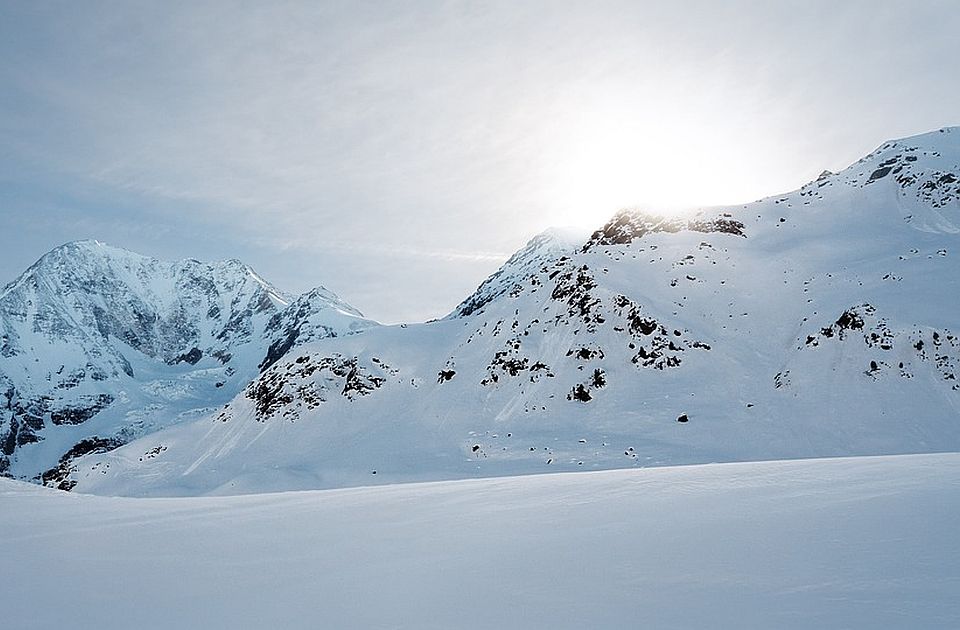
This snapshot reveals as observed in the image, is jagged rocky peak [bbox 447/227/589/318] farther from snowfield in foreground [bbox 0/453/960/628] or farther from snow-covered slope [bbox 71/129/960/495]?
snowfield in foreground [bbox 0/453/960/628]

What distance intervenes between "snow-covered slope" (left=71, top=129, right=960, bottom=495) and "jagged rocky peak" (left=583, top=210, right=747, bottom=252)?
1.00 feet

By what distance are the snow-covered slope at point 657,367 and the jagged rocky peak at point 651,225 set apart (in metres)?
0.31

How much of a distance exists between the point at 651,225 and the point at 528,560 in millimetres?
58768

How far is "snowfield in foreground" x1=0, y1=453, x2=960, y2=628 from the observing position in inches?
149

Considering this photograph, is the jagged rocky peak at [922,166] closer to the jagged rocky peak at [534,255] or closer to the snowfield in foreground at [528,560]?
the snowfield in foreground at [528,560]

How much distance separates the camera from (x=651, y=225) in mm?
59469

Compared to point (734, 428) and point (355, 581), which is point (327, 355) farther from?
point (355, 581)

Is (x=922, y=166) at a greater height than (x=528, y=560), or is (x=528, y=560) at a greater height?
(x=922, y=166)

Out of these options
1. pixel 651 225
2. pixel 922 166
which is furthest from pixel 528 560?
pixel 922 166

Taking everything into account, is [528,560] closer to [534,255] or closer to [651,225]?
[651,225]

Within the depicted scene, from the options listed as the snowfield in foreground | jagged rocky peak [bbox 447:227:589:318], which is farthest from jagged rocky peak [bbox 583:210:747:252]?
jagged rocky peak [bbox 447:227:589:318]

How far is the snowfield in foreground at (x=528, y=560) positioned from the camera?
12.4ft

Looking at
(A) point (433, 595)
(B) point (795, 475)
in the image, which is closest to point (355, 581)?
(A) point (433, 595)

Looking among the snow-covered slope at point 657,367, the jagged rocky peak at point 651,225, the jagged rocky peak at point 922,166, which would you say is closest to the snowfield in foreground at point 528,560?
the snow-covered slope at point 657,367
